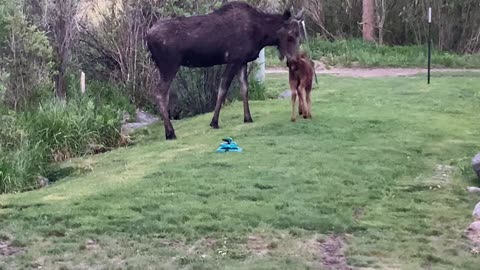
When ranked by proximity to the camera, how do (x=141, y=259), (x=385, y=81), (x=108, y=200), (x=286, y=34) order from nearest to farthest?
(x=141, y=259) < (x=108, y=200) < (x=286, y=34) < (x=385, y=81)

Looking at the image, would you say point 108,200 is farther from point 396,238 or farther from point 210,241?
point 396,238

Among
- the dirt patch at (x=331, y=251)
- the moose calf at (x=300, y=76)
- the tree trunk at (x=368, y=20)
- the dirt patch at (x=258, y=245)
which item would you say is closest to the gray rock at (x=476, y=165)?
the dirt patch at (x=331, y=251)

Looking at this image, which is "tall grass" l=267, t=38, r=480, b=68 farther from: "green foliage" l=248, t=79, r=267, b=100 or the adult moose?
the adult moose

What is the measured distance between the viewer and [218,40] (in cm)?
1209

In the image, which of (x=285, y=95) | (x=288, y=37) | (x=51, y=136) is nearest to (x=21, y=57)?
(x=51, y=136)

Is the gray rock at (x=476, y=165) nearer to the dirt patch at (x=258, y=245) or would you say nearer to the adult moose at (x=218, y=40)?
the dirt patch at (x=258, y=245)

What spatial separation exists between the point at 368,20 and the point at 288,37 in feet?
48.6

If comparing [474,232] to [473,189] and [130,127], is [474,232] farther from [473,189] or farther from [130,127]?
[130,127]

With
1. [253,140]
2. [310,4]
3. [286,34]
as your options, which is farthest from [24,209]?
[310,4]

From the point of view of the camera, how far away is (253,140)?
11.2m

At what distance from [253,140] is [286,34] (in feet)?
6.86

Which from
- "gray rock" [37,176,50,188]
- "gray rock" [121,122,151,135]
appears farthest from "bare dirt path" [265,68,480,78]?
"gray rock" [37,176,50,188]

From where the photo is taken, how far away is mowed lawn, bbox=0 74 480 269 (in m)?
6.57

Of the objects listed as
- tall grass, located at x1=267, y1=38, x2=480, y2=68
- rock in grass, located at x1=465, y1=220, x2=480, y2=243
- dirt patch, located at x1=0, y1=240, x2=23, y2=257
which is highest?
tall grass, located at x1=267, y1=38, x2=480, y2=68
